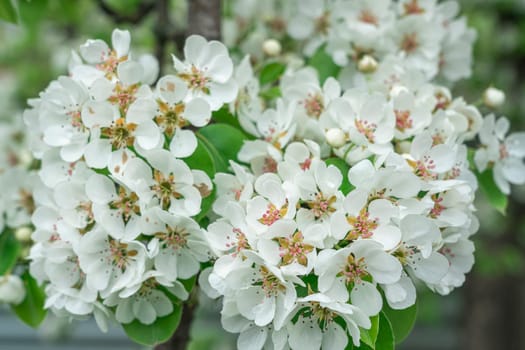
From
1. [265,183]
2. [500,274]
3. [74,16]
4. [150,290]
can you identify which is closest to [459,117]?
[265,183]

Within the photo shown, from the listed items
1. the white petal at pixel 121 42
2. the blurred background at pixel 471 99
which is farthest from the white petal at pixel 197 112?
the blurred background at pixel 471 99

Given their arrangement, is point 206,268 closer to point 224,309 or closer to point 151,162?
point 224,309

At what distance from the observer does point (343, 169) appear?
1777 mm

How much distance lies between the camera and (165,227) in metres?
1.71

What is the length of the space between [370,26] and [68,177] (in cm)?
93

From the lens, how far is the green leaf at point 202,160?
70.2 inches

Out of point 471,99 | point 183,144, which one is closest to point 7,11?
point 183,144

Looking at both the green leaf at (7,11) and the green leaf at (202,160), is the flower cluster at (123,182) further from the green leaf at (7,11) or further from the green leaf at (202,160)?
the green leaf at (7,11)

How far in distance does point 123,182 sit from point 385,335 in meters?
0.62

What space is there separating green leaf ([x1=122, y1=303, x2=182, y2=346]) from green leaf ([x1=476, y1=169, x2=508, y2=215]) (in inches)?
35.1

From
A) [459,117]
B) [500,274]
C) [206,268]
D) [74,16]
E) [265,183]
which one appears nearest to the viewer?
[265,183]

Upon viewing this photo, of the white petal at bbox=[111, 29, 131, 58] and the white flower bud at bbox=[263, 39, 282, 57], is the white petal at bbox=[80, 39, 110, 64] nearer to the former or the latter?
the white petal at bbox=[111, 29, 131, 58]

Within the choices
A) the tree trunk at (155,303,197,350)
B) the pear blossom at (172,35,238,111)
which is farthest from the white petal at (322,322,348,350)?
the tree trunk at (155,303,197,350)

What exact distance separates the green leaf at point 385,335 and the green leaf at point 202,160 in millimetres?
484
